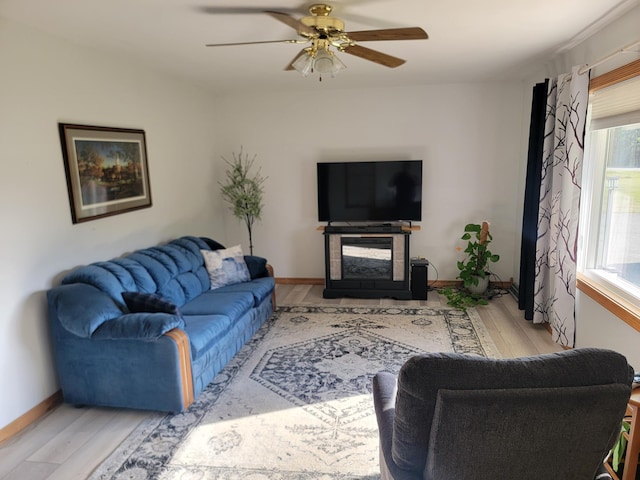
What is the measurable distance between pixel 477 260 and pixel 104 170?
3.98 meters

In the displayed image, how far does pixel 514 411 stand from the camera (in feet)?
4.27

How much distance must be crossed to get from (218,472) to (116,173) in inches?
98.7

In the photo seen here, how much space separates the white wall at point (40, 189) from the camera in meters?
2.68

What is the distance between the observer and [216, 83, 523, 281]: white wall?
516 cm

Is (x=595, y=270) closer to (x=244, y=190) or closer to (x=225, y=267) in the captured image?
(x=225, y=267)

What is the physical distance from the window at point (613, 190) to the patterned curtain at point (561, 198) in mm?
152

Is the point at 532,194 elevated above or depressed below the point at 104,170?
below

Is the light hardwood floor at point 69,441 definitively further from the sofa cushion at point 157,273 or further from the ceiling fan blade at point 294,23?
the ceiling fan blade at point 294,23

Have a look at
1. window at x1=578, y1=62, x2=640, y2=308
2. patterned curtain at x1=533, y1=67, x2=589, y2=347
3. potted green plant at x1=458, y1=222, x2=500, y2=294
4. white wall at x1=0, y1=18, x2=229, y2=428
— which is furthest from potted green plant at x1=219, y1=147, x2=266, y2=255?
window at x1=578, y1=62, x2=640, y2=308

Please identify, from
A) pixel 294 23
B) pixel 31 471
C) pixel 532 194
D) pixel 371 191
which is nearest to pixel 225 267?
pixel 371 191

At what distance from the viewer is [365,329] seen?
4.19 m

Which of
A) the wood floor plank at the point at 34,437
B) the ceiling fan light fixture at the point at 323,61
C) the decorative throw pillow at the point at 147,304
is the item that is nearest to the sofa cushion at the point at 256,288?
the decorative throw pillow at the point at 147,304

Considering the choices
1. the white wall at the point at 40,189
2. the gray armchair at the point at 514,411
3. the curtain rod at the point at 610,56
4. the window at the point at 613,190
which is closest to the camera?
the gray armchair at the point at 514,411

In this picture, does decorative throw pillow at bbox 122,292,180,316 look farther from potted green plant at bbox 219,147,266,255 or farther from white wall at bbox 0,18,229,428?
potted green plant at bbox 219,147,266,255
